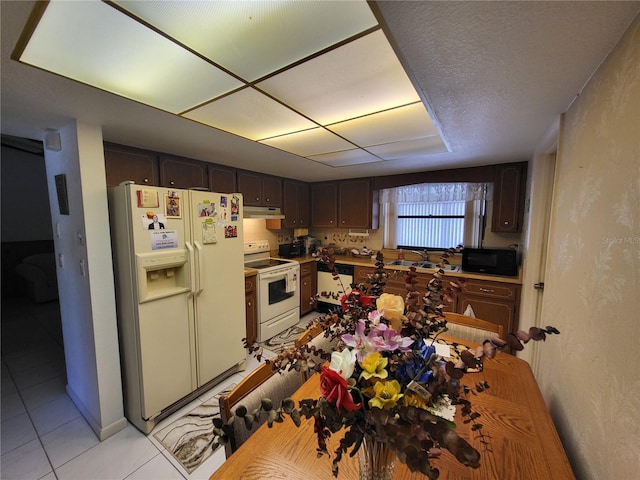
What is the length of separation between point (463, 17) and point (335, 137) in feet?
4.04

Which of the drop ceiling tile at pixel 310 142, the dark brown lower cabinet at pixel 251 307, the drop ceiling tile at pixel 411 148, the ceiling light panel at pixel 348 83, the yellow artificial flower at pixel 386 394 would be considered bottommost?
the dark brown lower cabinet at pixel 251 307

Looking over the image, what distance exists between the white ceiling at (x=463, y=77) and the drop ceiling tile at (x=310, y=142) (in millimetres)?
272

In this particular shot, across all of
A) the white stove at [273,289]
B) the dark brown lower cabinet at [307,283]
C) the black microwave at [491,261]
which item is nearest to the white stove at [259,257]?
the white stove at [273,289]

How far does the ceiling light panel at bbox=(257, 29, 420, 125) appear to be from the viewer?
976 millimetres

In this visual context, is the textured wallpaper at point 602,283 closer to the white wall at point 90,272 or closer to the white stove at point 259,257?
the white wall at point 90,272

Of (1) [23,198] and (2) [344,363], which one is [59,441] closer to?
(2) [344,363]

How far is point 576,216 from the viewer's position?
3.56ft

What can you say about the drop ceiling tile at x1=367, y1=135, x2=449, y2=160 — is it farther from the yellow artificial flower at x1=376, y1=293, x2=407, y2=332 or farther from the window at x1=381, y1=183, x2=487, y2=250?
the yellow artificial flower at x1=376, y1=293, x2=407, y2=332

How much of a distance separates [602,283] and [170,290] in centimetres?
234

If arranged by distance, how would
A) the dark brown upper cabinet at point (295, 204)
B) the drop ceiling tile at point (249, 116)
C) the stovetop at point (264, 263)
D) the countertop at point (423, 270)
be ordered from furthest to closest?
the dark brown upper cabinet at point (295, 204) → the stovetop at point (264, 263) → the countertop at point (423, 270) → the drop ceiling tile at point (249, 116)

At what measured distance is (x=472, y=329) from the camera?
1.69 meters

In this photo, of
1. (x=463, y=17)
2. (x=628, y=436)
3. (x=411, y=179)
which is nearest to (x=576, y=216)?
(x=628, y=436)

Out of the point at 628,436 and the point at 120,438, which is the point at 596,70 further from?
the point at 120,438

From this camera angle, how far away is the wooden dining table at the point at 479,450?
0.78 metres
